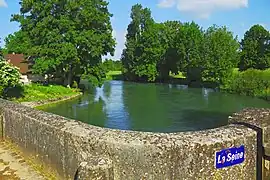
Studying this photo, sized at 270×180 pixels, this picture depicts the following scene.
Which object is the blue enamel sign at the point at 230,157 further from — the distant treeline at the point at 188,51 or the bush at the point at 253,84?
the distant treeline at the point at 188,51

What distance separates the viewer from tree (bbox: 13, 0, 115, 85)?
36.5m

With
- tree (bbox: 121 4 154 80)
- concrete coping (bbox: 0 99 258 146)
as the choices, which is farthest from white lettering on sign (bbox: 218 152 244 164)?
tree (bbox: 121 4 154 80)

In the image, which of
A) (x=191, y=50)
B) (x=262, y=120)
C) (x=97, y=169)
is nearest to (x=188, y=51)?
(x=191, y=50)

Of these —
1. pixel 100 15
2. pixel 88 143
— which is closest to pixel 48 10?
pixel 100 15

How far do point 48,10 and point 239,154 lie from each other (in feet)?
118

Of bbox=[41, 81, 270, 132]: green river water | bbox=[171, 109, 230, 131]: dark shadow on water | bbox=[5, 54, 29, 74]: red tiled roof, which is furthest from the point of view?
bbox=[5, 54, 29, 74]: red tiled roof

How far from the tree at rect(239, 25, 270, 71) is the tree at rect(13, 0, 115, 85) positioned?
29.3m

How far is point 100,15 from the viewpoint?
39.7 meters

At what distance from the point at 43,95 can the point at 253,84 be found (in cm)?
2476

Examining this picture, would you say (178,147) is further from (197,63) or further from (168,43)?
(168,43)

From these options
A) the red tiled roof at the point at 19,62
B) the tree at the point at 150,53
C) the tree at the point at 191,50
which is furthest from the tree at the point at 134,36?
the red tiled roof at the point at 19,62

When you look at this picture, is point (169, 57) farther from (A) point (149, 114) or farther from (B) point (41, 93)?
(A) point (149, 114)

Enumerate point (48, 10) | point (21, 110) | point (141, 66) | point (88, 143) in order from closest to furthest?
point (88, 143), point (21, 110), point (48, 10), point (141, 66)

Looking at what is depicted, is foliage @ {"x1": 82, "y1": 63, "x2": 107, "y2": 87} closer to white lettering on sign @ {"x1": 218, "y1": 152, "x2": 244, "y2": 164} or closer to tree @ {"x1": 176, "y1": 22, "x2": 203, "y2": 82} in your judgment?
tree @ {"x1": 176, "y1": 22, "x2": 203, "y2": 82}
